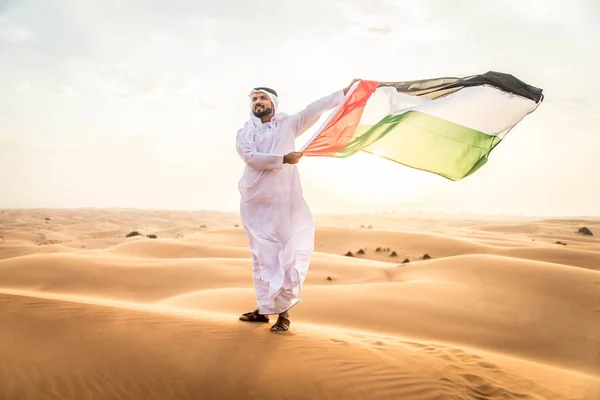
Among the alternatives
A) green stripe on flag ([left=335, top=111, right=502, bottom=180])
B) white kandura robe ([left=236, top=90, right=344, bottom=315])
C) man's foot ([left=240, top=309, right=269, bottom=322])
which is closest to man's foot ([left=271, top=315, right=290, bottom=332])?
white kandura robe ([left=236, top=90, right=344, bottom=315])

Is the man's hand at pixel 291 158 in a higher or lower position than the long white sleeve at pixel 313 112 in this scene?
lower

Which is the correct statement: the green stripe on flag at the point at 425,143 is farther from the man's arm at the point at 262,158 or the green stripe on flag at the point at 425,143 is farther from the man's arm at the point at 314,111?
the man's arm at the point at 262,158

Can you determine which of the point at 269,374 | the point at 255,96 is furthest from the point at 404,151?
the point at 269,374

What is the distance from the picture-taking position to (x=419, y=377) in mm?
4754

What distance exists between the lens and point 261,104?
6121 millimetres

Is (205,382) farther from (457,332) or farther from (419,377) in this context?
(457,332)

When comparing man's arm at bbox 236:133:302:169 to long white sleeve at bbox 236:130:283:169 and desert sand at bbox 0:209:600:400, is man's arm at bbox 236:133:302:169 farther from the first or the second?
desert sand at bbox 0:209:600:400

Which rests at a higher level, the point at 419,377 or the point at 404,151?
the point at 404,151

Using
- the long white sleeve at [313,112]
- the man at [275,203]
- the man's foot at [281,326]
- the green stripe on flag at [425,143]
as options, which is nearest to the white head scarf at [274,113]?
the man at [275,203]

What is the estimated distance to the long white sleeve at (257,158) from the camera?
5723 mm

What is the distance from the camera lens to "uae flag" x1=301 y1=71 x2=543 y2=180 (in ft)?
20.4

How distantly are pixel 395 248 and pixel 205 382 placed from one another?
71.2ft

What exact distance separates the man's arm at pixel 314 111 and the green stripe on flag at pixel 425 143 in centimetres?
58

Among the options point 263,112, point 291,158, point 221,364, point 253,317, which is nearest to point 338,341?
point 253,317
